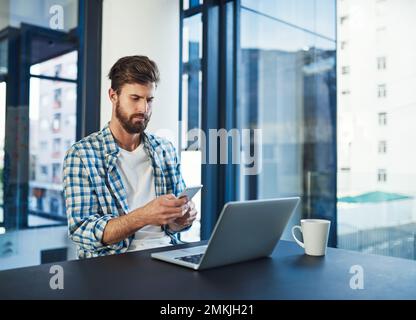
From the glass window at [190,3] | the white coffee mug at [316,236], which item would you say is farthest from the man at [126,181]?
the glass window at [190,3]

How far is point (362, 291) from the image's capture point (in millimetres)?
800

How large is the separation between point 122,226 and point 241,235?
20.0 inches

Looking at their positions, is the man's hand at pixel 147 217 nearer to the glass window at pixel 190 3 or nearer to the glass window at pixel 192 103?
the glass window at pixel 192 103

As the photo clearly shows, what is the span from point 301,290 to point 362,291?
115 mm

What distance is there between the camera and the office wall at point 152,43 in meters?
2.70

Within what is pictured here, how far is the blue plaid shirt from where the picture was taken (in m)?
1.40

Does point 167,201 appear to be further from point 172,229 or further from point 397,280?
point 397,280

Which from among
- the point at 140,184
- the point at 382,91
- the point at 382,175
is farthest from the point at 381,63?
the point at 140,184

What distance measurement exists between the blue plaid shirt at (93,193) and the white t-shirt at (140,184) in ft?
0.16

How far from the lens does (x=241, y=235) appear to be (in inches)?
39.0

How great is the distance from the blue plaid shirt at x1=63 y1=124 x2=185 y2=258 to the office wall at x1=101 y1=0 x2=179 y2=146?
1.14 meters

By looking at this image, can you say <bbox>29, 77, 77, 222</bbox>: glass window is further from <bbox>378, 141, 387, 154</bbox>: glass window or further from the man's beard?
<bbox>378, 141, 387, 154</bbox>: glass window

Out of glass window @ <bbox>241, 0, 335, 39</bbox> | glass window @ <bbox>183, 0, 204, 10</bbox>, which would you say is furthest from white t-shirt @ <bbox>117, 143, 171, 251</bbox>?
glass window @ <bbox>183, 0, 204, 10</bbox>

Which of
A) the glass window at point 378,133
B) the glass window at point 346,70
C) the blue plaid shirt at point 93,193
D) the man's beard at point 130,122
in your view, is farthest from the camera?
the glass window at point 346,70
